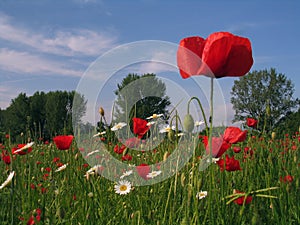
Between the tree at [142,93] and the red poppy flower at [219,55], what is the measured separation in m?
0.71

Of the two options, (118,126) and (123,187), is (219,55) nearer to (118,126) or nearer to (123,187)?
(123,187)

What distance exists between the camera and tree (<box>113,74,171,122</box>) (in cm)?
193

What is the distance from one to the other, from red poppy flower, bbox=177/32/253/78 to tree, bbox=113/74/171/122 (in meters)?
0.71

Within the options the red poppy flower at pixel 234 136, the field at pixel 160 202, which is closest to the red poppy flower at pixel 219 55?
the field at pixel 160 202

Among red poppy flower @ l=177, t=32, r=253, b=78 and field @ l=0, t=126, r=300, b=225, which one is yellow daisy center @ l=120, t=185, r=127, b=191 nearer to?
field @ l=0, t=126, r=300, b=225

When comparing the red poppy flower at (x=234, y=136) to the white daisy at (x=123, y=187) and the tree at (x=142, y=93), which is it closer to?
the tree at (x=142, y=93)

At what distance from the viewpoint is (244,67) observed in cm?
115

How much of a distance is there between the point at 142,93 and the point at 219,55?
90cm

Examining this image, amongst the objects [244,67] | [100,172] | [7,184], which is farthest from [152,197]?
[244,67]

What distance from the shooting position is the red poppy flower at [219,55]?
112cm

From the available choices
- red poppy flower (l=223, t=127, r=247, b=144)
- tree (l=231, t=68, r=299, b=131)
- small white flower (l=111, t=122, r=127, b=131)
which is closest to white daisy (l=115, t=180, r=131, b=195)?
small white flower (l=111, t=122, r=127, b=131)

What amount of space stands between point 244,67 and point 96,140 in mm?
1809

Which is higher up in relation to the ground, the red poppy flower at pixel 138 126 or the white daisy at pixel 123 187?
the red poppy flower at pixel 138 126

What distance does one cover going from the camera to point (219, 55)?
3.67 ft
